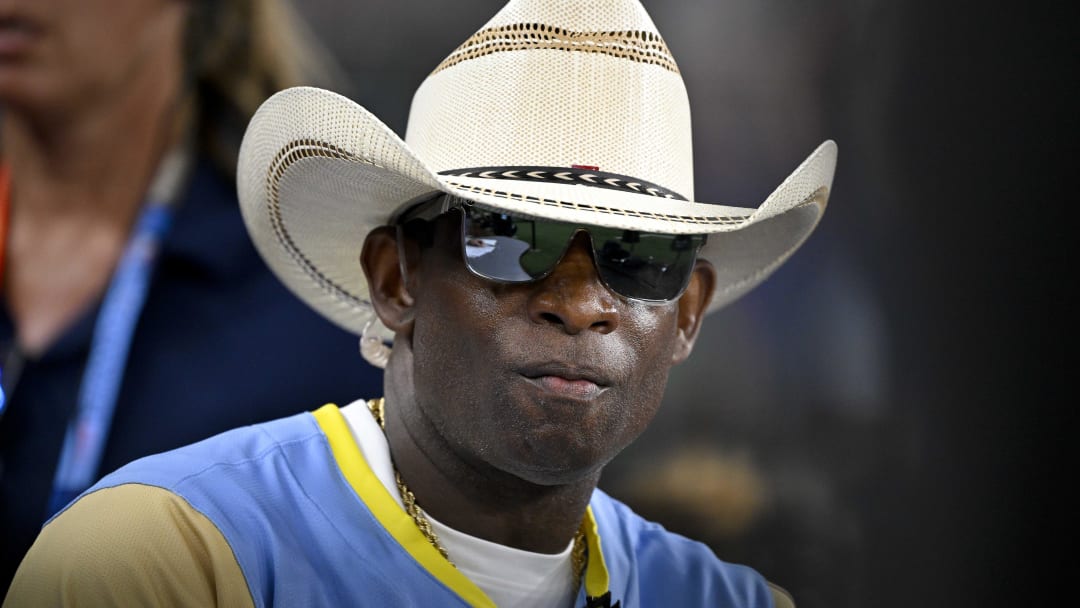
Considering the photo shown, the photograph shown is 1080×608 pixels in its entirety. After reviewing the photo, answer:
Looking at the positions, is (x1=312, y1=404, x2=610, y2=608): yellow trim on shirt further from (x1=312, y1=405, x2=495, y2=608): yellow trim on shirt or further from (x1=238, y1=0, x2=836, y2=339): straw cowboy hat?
(x1=238, y1=0, x2=836, y2=339): straw cowboy hat

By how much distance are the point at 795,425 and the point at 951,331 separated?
457mm

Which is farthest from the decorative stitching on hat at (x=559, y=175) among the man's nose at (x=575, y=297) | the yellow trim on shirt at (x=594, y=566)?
the yellow trim on shirt at (x=594, y=566)

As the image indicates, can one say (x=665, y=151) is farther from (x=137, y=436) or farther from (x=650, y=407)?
(x=137, y=436)

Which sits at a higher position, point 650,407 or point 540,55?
point 540,55

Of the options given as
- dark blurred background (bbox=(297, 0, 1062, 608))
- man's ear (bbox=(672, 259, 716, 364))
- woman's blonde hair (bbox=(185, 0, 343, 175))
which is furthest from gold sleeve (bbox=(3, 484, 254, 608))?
dark blurred background (bbox=(297, 0, 1062, 608))

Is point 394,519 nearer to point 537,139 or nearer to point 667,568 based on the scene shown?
point 667,568

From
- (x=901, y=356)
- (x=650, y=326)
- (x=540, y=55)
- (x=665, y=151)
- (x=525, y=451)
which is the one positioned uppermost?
(x=540, y=55)

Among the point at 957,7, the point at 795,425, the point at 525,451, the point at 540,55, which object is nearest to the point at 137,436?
the point at 525,451

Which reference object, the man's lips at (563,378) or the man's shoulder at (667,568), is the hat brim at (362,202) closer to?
the man's lips at (563,378)

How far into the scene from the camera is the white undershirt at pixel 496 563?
1961 millimetres

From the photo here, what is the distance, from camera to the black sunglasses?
1773 mm

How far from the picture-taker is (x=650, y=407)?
1.94 metres

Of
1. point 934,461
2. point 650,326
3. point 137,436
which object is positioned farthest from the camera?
point 934,461

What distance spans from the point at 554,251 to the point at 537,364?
0.56ft
